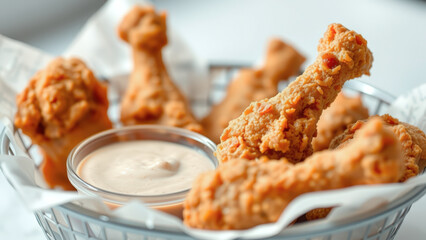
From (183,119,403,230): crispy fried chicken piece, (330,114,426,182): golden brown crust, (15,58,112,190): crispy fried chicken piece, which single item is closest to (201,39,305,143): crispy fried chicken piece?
(15,58,112,190): crispy fried chicken piece

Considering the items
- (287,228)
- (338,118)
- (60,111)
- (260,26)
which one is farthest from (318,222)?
(260,26)

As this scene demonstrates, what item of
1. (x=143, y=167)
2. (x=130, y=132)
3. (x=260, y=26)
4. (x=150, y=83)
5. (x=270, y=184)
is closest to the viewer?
(x=270, y=184)

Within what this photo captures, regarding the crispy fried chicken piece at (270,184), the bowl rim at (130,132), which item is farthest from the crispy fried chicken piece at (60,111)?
the crispy fried chicken piece at (270,184)

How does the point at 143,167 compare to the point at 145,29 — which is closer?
the point at 143,167

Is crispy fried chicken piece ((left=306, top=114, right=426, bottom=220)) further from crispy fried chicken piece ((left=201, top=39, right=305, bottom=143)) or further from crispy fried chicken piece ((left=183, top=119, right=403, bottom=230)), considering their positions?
crispy fried chicken piece ((left=201, top=39, right=305, bottom=143))

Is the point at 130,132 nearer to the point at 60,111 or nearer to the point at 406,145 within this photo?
the point at 60,111

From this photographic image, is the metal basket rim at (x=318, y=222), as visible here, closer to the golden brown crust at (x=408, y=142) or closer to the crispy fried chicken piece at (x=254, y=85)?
the golden brown crust at (x=408, y=142)

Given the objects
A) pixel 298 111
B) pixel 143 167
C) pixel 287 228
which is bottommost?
pixel 143 167

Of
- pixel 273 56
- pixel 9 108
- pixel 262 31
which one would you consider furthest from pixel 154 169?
pixel 262 31

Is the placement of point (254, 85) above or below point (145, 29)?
below
